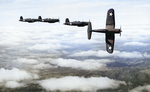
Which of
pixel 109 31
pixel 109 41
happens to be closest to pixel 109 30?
pixel 109 31

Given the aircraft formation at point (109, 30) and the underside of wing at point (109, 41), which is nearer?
the aircraft formation at point (109, 30)

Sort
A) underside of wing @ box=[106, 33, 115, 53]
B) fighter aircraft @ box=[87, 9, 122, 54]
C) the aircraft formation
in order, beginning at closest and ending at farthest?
the aircraft formation < fighter aircraft @ box=[87, 9, 122, 54] < underside of wing @ box=[106, 33, 115, 53]

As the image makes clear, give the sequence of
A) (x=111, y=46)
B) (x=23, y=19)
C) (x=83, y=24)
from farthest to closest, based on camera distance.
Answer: (x=23, y=19), (x=83, y=24), (x=111, y=46)

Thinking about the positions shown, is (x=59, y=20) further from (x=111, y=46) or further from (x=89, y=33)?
(x=111, y=46)

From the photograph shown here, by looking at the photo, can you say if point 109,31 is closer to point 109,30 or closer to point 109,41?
point 109,30

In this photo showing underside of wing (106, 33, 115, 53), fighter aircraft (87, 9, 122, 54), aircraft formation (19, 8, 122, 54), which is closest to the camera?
aircraft formation (19, 8, 122, 54)

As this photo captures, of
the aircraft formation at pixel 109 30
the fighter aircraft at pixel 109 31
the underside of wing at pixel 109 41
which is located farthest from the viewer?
the underside of wing at pixel 109 41

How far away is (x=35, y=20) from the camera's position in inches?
4432

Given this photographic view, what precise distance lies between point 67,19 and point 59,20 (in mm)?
5472

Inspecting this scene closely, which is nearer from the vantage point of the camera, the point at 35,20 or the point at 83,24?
the point at 83,24

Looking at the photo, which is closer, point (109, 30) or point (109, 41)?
point (109, 30)

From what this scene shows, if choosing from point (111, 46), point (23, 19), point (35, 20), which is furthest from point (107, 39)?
point (23, 19)

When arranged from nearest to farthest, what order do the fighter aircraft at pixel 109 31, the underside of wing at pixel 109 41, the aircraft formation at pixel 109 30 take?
the aircraft formation at pixel 109 30
the fighter aircraft at pixel 109 31
the underside of wing at pixel 109 41

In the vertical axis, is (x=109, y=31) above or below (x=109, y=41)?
above
